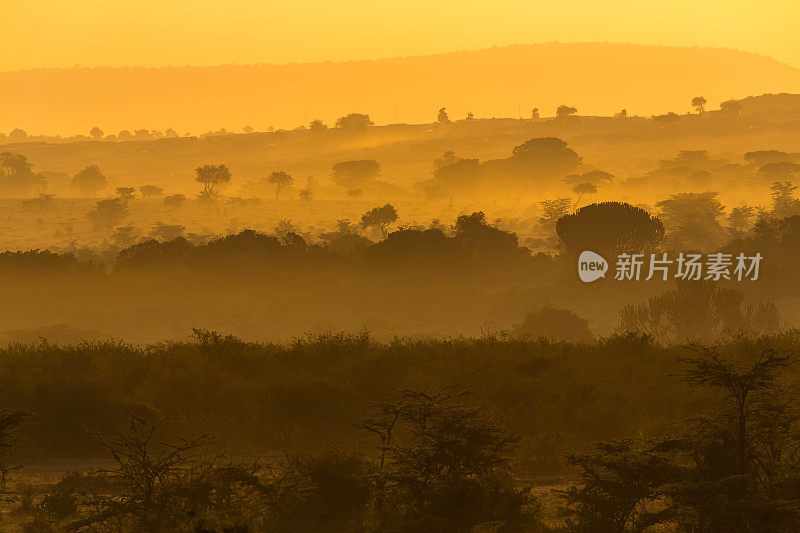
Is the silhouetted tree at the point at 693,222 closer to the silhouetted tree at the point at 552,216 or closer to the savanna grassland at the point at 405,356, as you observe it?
the savanna grassland at the point at 405,356

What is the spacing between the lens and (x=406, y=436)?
1759cm

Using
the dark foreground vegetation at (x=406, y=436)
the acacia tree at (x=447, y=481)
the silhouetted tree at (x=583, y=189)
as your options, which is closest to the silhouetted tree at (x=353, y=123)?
the silhouetted tree at (x=583, y=189)

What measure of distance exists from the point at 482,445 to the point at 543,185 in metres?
98.7

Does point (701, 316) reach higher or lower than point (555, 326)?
higher

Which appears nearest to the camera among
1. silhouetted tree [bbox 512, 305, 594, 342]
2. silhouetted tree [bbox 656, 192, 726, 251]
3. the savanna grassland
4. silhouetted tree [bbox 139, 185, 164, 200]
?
the savanna grassland

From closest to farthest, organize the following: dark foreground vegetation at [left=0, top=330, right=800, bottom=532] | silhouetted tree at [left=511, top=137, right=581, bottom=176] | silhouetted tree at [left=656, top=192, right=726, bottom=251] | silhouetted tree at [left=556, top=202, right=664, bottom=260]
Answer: dark foreground vegetation at [left=0, top=330, right=800, bottom=532] < silhouetted tree at [left=556, top=202, right=664, bottom=260] < silhouetted tree at [left=656, top=192, right=726, bottom=251] < silhouetted tree at [left=511, top=137, right=581, bottom=176]

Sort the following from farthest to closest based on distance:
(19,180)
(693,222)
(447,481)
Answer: (19,180), (693,222), (447,481)

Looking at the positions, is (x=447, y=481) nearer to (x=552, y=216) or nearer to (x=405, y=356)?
(x=405, y=356)

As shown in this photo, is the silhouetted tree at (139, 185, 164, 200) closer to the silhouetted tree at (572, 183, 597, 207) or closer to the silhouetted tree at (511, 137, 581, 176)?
the silhouetted tree at (511, 137, 581, 176)

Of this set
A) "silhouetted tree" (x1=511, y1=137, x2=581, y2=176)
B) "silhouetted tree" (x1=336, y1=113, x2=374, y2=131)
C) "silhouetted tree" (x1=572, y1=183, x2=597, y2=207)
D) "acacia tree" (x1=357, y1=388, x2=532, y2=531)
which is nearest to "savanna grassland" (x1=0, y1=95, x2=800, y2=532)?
"acacia tree" (x1=357, y1=388, x2=532, y2=531)

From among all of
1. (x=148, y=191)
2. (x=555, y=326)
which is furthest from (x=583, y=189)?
(x=555, y=326)

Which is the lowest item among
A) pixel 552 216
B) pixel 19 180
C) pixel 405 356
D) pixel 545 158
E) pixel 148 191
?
pixel 405 356

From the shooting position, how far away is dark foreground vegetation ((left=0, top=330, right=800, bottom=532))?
1242cm

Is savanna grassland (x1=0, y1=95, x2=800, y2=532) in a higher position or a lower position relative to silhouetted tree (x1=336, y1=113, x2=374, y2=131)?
lower
